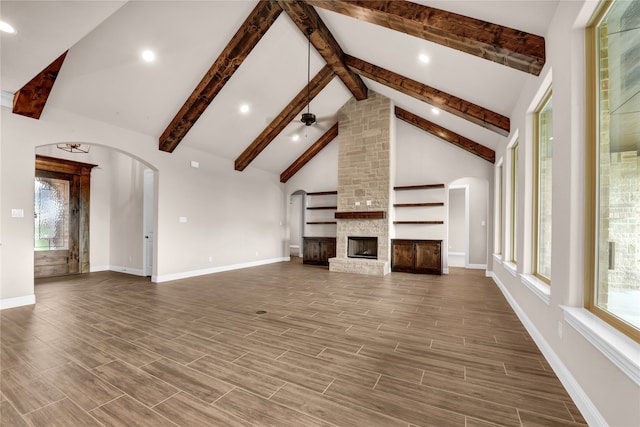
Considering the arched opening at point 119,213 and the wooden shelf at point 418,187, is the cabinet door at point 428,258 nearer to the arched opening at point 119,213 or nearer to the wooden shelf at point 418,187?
the wooden shelf at point 418,187

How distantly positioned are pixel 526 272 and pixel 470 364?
1850 millimetres

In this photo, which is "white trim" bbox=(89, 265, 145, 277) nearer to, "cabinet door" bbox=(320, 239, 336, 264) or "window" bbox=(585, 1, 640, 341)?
"cabinet door" bbox=(320, 239, 336, 264)

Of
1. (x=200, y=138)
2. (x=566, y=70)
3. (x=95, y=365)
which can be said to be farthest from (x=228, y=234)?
(x=566, y=70)

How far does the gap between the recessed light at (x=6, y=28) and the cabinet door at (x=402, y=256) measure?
24.0ft

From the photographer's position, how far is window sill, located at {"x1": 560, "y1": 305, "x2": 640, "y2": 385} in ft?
4.18

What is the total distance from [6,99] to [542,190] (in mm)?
7312

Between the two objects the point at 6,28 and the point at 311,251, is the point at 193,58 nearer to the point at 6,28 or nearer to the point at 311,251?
the point at 6,28

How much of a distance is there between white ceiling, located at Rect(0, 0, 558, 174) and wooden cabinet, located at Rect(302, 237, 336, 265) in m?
4.02

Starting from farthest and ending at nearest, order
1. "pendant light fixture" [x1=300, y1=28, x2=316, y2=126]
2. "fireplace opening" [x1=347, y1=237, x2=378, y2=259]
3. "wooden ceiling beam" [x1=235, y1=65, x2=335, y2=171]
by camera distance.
Answer: "fireplace opening" [x1=347, y1=237, x2=378, y2=259], "wooden ceiling beam" [x1=235, y1=65, x2=335, y2=171], "pendant light fixture" [x1=300, y1=28, x2=316, y2=126]

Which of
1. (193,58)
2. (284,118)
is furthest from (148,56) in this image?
(284,118)

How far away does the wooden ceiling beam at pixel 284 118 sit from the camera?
623 centimetres

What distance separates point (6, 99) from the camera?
390 centimetres

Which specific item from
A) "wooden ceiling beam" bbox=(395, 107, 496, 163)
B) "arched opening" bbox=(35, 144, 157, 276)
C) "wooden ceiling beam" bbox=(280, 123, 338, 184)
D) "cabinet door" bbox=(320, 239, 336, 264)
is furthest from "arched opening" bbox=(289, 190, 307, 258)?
"arched opening" bbox=(35, 144, 157, 276)

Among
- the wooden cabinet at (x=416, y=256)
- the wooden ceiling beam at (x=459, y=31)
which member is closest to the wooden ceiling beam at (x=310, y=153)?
the wooden cabinet at (x=416, y=256)
